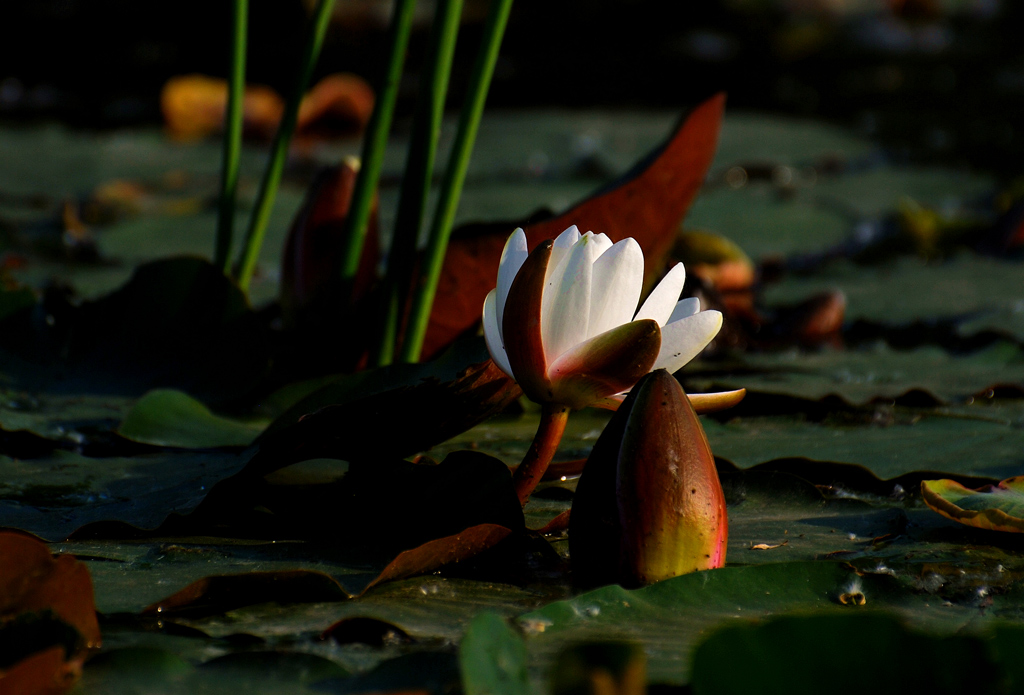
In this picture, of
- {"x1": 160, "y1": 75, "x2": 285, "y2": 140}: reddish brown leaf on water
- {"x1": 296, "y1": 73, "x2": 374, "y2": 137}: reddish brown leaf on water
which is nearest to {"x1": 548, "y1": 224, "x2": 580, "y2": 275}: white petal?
{"x1": 296, "y1": 73, "x2": 374, "y2": 137}: reddish brown leaf on water

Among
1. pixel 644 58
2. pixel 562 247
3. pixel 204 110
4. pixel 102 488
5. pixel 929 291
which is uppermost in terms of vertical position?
pixel 644 58

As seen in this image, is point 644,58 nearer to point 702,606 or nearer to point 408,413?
point 408,413

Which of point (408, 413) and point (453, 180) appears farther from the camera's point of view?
point (453, 180)

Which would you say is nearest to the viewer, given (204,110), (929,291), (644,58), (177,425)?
(177,425)

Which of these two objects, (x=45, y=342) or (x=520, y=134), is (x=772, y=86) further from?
(x=45, y=342)

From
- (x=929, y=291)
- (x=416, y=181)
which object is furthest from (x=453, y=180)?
(x=929, y=291)

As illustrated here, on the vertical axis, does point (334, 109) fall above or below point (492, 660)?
above

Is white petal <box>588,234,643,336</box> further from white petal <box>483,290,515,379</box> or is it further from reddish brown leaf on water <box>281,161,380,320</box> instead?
reddish brown leaf on water <box>281,161,380,320</box>

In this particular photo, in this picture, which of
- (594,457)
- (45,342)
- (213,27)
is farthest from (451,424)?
(213,27)
